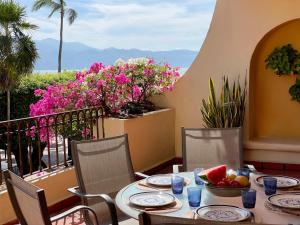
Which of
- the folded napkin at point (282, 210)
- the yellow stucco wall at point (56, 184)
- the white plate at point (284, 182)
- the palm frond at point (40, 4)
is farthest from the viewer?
the palm frond at point (40, 4)

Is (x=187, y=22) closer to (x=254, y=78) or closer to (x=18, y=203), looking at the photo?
(x=254, y=78)

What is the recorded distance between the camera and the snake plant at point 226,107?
20.0 feet

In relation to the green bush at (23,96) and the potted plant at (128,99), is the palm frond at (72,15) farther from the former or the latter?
the potted plant at (128,99)

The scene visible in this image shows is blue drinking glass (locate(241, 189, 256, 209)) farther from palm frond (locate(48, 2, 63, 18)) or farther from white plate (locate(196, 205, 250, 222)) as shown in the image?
palm frond (locate(48, 2, 63, 18))

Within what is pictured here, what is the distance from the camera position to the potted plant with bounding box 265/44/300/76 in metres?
6.18

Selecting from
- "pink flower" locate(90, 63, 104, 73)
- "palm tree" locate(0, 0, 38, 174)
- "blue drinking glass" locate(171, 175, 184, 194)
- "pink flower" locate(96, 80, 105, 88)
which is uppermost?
"palm tree" locate(0, 0, 38, 174)

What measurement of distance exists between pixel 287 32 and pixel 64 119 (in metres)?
3.51

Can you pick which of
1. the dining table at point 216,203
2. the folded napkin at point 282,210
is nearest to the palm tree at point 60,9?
the dining table at point 216,203

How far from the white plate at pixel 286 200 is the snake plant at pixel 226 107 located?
3513mm

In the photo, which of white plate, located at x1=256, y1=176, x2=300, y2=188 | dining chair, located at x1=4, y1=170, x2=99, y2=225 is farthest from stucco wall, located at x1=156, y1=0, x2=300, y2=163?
dining chair, located at x1=4, y1=170, x2=99, y2=225

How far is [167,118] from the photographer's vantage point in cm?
666

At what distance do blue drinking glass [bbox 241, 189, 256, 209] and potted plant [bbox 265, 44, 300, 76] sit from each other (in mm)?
4186

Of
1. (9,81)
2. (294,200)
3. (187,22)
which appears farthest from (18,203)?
(187,22)

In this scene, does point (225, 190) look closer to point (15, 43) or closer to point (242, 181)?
point (242, 181)
